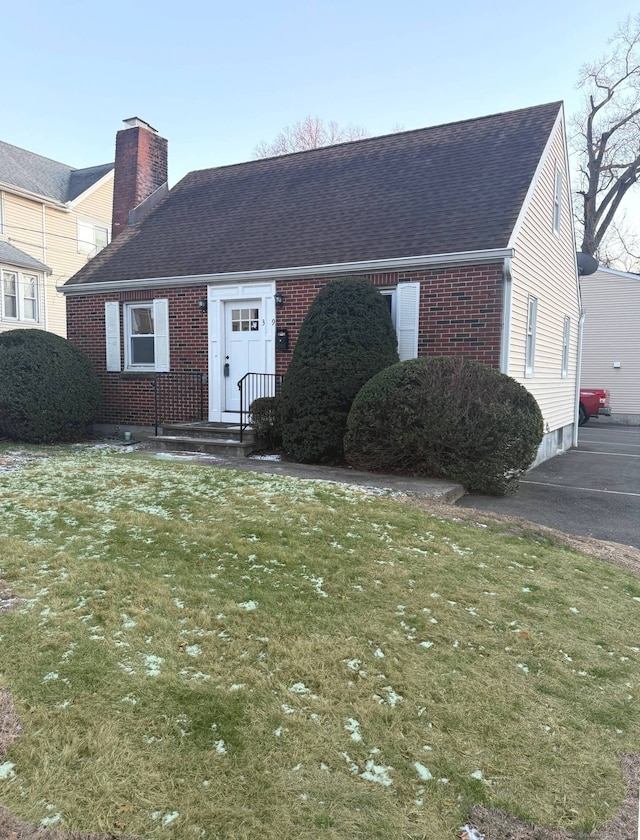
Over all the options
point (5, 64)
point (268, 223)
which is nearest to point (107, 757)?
point (268, 223)

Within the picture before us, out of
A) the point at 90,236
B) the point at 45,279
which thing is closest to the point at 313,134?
the point at 90,236

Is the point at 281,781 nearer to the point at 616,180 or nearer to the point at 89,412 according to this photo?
the point at 89,412

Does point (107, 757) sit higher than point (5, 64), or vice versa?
point (5, 64)

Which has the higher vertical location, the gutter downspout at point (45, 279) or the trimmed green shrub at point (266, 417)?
the gutter downspout at point (45, 279)

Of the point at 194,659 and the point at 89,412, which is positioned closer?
the point at 194,659

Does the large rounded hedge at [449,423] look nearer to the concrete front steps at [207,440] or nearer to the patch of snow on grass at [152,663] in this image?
the concrete front steps at [207,440]

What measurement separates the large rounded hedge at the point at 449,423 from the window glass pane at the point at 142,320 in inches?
230

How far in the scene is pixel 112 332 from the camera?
11.5 metres

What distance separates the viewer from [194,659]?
2717mm

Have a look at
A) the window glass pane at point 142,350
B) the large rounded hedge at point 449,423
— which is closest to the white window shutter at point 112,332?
the window glass pane at point 142,350

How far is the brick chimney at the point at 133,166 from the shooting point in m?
13.2

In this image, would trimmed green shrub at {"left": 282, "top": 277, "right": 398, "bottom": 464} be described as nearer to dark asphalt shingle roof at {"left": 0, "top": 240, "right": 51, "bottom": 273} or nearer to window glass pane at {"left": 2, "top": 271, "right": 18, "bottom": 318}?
dark asphalt shingle roof at {"left": 0, "top": 240, "right": 51, "bottom": 273}

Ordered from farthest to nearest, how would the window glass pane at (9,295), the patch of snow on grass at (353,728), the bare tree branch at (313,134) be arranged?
the bare tree branch at (313,134) < the window glass pane at (9,295) < the patch of snow on grass at (353,728)

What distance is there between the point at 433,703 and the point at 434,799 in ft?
1.80
